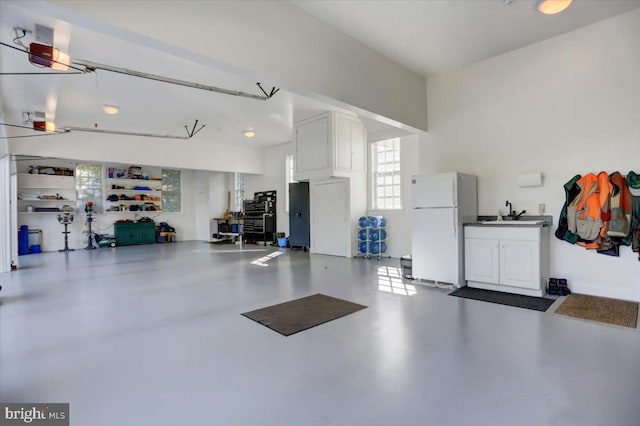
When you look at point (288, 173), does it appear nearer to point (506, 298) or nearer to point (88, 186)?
point (88, 186)

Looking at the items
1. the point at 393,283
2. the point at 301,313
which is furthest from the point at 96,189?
the point at 393,283

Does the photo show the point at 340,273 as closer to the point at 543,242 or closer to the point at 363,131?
the point at 543,242

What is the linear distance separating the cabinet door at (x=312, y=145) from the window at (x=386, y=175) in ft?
4.36

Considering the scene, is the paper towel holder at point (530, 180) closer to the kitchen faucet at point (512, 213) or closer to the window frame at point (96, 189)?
the kitchen faucet at point (512, 213)

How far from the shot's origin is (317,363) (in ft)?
7.78

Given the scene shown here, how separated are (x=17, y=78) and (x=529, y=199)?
26.7 feet

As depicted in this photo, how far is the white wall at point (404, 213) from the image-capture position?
6.99 m

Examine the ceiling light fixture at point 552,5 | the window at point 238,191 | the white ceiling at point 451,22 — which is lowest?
the window at point 238,191

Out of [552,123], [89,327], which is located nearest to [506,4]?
[552,123]

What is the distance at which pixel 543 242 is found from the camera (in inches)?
160

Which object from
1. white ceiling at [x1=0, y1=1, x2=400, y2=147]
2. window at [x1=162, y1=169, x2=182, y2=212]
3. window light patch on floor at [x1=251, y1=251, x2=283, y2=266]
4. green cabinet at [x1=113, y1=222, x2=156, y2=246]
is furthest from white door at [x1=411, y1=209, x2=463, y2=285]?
window at [x1=162, y1=169, x2=182, y2=212]

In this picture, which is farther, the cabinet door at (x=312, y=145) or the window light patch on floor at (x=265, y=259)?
the cabinet door at (x=312, y=145)

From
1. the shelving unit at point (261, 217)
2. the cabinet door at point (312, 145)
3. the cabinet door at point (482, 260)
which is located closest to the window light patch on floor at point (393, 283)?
the cabinet door at point (482, 260)

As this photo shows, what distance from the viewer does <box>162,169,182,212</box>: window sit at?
1221 cm
